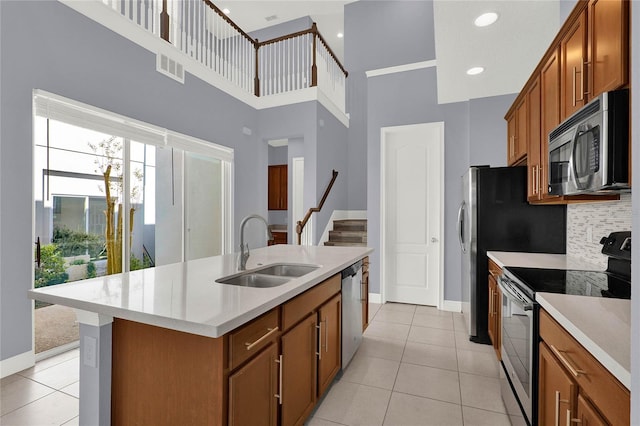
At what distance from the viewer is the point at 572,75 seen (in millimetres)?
1831

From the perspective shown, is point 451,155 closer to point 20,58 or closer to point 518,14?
point 518,14

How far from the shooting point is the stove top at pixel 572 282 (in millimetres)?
1555

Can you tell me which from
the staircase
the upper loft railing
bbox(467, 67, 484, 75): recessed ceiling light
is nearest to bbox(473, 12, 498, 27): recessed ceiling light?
bbox(467, 67, 484, 75): recessed ceiling light

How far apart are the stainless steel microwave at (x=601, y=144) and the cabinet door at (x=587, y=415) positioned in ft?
2.79

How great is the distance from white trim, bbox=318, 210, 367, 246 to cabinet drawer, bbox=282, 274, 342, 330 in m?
3.71

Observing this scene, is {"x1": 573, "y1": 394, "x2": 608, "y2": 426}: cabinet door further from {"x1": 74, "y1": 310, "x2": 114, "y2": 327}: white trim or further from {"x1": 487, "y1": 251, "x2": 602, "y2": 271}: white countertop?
{"x1": 74, "y1": 310, "x2": 114, "y2": 327}: white trim

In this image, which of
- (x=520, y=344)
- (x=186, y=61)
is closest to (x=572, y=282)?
(x=520, y=344)

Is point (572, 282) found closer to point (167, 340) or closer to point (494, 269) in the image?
point (494, 269)

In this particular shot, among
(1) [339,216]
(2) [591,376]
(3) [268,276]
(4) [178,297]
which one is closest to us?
(2) [591,376]

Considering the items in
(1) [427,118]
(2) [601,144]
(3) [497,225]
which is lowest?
(3) [497,225]

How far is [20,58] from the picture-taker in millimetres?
2635

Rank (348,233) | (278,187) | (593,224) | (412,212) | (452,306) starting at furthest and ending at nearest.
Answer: (278,187) < (348,233) < (412,212) < (452,306) < (593,224)

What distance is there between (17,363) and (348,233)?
4.81m

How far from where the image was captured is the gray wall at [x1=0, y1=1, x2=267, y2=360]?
2564 millimetres
